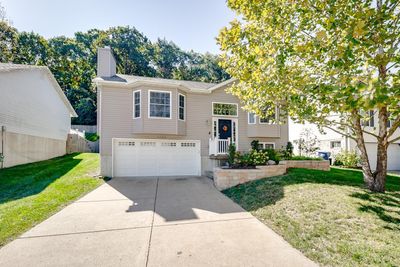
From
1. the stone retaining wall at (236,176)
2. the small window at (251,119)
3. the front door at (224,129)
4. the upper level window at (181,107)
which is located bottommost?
the stone retaining wall at (236,176)

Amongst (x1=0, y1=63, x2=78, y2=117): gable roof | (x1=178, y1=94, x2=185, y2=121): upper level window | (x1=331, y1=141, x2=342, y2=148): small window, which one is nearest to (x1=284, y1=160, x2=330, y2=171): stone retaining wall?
(x1=331, y1=141, x2=342, y2=148): small window

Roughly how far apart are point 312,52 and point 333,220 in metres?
4.33

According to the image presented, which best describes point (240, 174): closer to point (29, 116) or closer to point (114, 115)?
point (114, 115)

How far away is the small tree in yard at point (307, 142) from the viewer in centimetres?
1584

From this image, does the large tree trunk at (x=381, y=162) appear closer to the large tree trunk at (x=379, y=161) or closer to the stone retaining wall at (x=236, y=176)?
the large tree trunk at (x=379, y=161)

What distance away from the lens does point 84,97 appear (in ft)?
95.8

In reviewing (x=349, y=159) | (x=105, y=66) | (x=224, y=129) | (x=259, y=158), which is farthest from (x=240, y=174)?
(x=105, y=66)

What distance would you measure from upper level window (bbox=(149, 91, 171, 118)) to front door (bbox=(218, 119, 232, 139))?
3.38 meters

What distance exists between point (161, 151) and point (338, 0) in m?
9.79

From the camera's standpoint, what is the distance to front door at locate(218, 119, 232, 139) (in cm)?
1234

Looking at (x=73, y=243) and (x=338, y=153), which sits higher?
(x=338, y=153)

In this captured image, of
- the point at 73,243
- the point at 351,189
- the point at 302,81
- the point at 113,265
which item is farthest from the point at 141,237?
the point at 351,189

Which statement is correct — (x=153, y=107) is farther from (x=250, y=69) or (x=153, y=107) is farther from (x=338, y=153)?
(x=338, y=153)

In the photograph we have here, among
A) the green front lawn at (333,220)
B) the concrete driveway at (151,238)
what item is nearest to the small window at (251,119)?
the green front lawn at (333,220)
